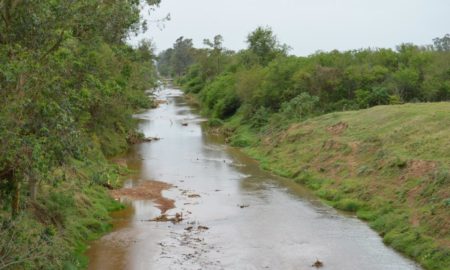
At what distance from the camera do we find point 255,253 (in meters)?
22.7

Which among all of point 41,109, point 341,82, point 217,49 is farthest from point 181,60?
point 41,109

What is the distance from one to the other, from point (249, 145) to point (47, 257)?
33.8 metres

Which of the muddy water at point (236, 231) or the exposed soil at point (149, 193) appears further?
the exposed soil at point (149, 193)

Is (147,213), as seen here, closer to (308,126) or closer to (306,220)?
(306,220)

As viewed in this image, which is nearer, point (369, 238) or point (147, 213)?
point (369, 238)

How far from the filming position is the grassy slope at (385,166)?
2366cm

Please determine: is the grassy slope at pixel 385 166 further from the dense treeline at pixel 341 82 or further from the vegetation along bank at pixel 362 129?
the dense treeline at pixel 341 82

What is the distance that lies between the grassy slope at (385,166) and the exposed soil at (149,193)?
8.67m

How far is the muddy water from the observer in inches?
856

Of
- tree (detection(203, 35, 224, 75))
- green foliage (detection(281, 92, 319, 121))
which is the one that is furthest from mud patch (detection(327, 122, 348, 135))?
tree (detection(203, 35, 224, 75))

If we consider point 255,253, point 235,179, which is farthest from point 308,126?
point 255,253

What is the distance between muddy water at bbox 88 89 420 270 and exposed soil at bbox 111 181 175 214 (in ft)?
1.76

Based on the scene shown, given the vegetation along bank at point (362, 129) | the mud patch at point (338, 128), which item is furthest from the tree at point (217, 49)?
the mud patch at point (338, 128)

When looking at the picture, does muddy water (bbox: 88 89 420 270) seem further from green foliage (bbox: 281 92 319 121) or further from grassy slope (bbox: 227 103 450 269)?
green foliage (bbox: 281 92 319 121)
